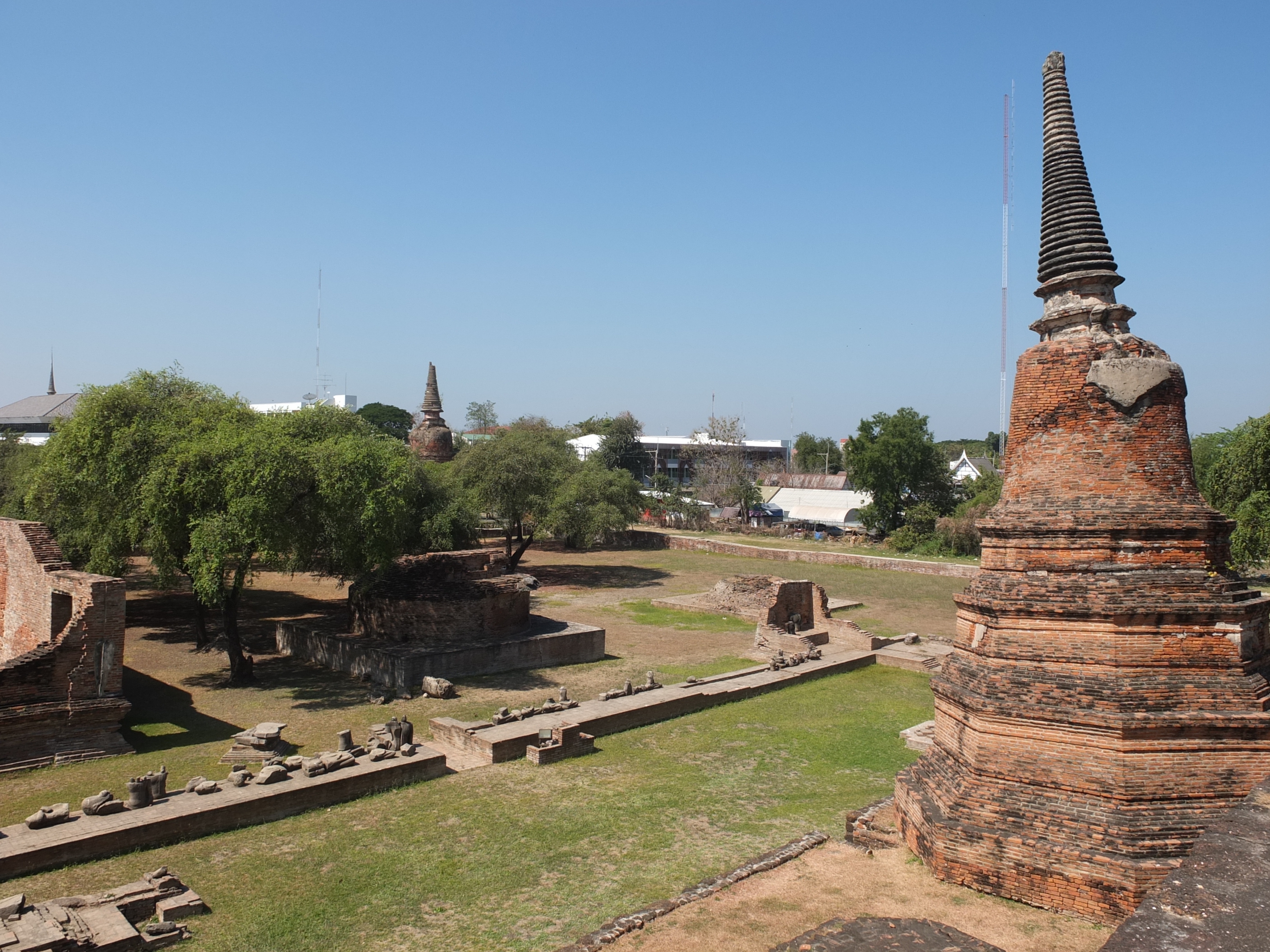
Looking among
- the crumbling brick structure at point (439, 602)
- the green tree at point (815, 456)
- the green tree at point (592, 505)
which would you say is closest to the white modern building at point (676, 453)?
the green tree at point (815, 456)

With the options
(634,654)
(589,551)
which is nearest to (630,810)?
(634,654)

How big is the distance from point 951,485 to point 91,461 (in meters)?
39.8

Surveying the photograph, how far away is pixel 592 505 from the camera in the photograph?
32.3m

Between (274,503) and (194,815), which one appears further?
(274,503)

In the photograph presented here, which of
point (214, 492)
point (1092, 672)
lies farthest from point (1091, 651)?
point (214, 492)

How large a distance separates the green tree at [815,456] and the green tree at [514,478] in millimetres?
51548

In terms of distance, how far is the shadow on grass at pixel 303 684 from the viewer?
47.4 ft

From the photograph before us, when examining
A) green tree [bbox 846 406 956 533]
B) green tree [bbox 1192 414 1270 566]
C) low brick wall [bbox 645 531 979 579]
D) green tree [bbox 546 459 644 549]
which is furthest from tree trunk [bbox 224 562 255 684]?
green tree [bbox 846 406 956 533]

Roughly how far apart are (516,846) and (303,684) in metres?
8.42

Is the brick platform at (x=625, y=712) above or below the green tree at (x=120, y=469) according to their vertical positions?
below

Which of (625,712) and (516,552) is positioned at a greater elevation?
(516,552)

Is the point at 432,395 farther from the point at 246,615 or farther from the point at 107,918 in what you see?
the point at 107,918

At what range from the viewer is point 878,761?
11633 mm

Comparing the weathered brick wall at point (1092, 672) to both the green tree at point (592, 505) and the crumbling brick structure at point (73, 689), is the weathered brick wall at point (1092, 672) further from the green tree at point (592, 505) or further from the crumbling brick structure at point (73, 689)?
the green tree at point (592, 505)
